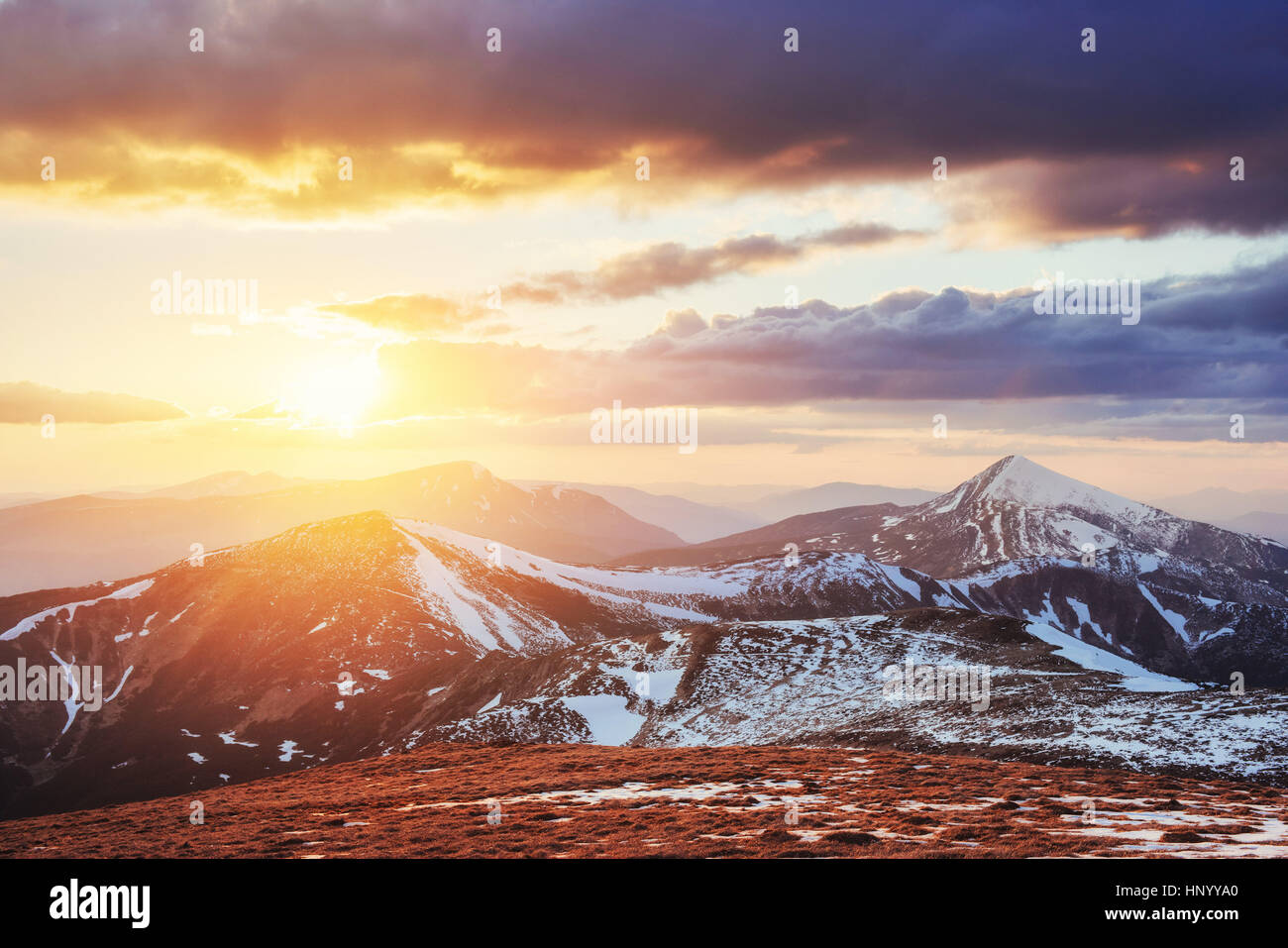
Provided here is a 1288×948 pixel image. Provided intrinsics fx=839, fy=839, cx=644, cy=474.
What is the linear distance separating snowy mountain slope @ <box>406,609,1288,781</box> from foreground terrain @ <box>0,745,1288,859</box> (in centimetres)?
870

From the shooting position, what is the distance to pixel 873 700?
260ft

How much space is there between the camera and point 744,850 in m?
25.4

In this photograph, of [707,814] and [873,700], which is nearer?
[707,814]

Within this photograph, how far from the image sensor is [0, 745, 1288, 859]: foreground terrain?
26.2 meters

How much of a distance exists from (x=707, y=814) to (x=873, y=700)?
51487mm

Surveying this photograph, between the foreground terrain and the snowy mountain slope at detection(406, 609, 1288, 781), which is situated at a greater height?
the foreground terrain

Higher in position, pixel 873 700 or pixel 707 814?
pixel 707 814

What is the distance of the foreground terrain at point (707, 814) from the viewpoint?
2622cm

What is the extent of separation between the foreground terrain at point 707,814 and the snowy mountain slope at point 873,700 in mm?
8704
